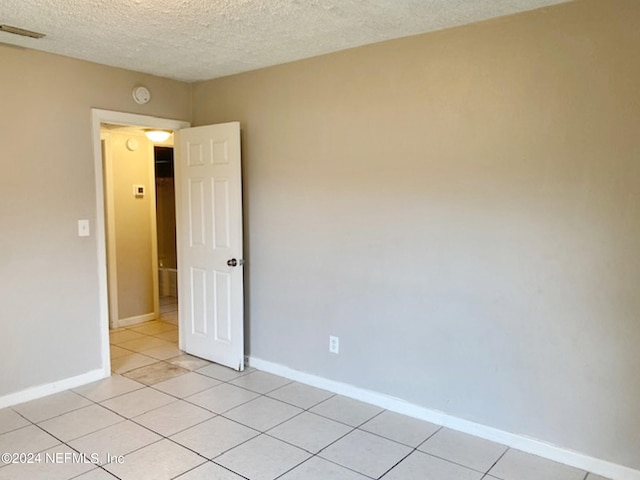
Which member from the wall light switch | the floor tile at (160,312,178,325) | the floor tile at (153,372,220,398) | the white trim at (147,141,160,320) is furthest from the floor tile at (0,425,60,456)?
the white trim at (147,141,160,320)

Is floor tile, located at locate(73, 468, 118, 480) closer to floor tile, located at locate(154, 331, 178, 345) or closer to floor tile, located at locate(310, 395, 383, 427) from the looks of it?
floor tile, located at locate(310, 395, 383, 427)

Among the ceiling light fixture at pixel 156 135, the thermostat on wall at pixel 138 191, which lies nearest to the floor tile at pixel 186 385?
the thermostat on wall at pixel 138 191

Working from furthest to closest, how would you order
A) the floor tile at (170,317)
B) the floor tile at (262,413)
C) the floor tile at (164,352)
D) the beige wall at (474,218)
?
the floor tile at (170,317) → the floor tile at (164,352) → the floor tile at (262,413) → the beige wall at (474,218)

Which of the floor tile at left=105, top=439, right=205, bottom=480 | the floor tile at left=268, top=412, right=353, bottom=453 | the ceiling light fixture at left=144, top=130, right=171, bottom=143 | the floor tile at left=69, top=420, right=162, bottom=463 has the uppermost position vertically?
the ceiling light fixture at left=144, top=130, right=171, bottom=143

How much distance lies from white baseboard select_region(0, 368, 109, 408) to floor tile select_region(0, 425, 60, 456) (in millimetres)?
411

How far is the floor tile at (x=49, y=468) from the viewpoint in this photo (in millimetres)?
2369

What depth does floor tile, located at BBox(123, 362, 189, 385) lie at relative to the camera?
3648 millimetres

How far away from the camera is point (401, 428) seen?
2.90m

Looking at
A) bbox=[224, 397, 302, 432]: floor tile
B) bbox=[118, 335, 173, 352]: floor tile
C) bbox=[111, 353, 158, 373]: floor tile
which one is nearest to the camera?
bbox=[224, 397, 302, 432]: floor tile

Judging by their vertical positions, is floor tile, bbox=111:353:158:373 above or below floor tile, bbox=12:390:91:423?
above

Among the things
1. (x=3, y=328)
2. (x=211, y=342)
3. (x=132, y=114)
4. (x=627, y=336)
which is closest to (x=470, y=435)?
(x=627, y=336)

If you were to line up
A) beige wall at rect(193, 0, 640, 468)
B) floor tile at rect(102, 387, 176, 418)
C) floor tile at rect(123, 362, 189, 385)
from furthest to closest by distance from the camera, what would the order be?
floor tile at rect(123, 362, 189, 385) < floor tile at rect(102, 387, 176, 418) < beige wall at rect(193, 0, 640, 468)

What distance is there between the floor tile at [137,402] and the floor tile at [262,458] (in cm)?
85

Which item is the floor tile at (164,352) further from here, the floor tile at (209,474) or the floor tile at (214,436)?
the floor tile at (209,474)
